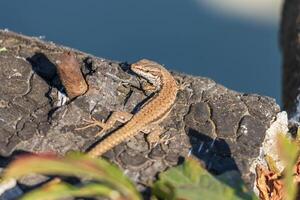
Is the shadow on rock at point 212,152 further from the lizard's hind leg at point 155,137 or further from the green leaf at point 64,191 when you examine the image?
the green leaf at point 64,191

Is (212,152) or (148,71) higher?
(148,71)

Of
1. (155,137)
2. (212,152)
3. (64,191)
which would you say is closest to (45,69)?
(155,137)

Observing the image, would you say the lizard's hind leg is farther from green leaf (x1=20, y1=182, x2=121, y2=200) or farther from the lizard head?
green leaf (x1=20, y1=182, x2=121, y2=200)

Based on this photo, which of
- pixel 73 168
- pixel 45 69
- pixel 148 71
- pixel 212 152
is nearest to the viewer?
pixel 73 168

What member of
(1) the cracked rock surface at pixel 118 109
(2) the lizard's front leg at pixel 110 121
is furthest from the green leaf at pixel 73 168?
(2) the lizard's front leg at pixel 110 121

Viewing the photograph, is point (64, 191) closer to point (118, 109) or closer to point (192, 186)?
point (192, 186)

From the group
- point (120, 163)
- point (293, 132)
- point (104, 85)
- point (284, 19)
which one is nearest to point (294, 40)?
point (284, 19)

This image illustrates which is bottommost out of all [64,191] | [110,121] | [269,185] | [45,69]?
[64,191]
